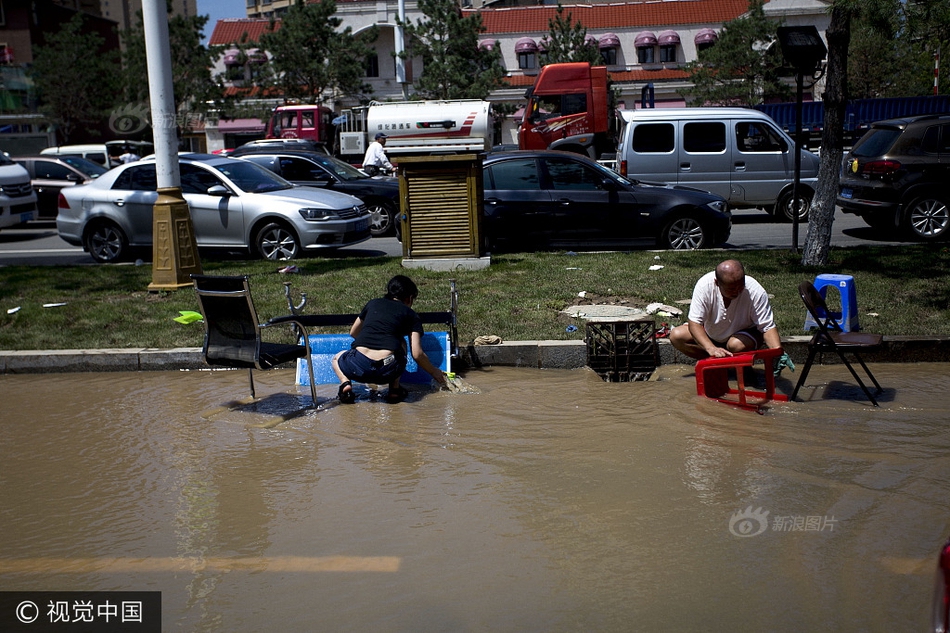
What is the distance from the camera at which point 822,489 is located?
16.7ft

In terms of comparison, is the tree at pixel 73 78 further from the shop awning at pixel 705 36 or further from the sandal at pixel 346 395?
the sandal at pixel 346 395

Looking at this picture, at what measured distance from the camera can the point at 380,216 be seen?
1612cm

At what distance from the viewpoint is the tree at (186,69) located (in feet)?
126

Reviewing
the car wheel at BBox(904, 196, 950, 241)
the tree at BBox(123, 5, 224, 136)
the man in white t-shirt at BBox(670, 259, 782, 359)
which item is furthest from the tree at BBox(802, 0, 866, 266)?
the tree at BBox(123, 5, 224, 136)

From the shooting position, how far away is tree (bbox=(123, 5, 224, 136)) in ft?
126

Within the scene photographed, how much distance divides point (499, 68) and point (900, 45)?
98.7 feet

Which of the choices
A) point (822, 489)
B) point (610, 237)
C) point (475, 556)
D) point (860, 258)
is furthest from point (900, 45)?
point (475, 556)

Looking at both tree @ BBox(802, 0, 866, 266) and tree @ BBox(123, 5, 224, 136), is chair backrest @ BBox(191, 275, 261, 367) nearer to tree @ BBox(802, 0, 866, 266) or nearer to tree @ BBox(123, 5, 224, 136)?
tree @ BBox(802, 0, 866, 266)

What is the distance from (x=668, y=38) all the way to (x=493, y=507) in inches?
1943

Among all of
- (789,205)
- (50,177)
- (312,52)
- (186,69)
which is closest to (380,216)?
(789,205)

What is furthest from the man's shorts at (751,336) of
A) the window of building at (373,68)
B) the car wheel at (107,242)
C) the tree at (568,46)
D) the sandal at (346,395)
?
the window of building at (373,68)

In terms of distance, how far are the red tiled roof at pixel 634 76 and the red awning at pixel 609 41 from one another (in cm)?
147

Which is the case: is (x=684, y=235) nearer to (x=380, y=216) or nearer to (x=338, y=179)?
(x=380, y=216)

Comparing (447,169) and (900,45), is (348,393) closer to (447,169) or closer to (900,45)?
(447,169)
